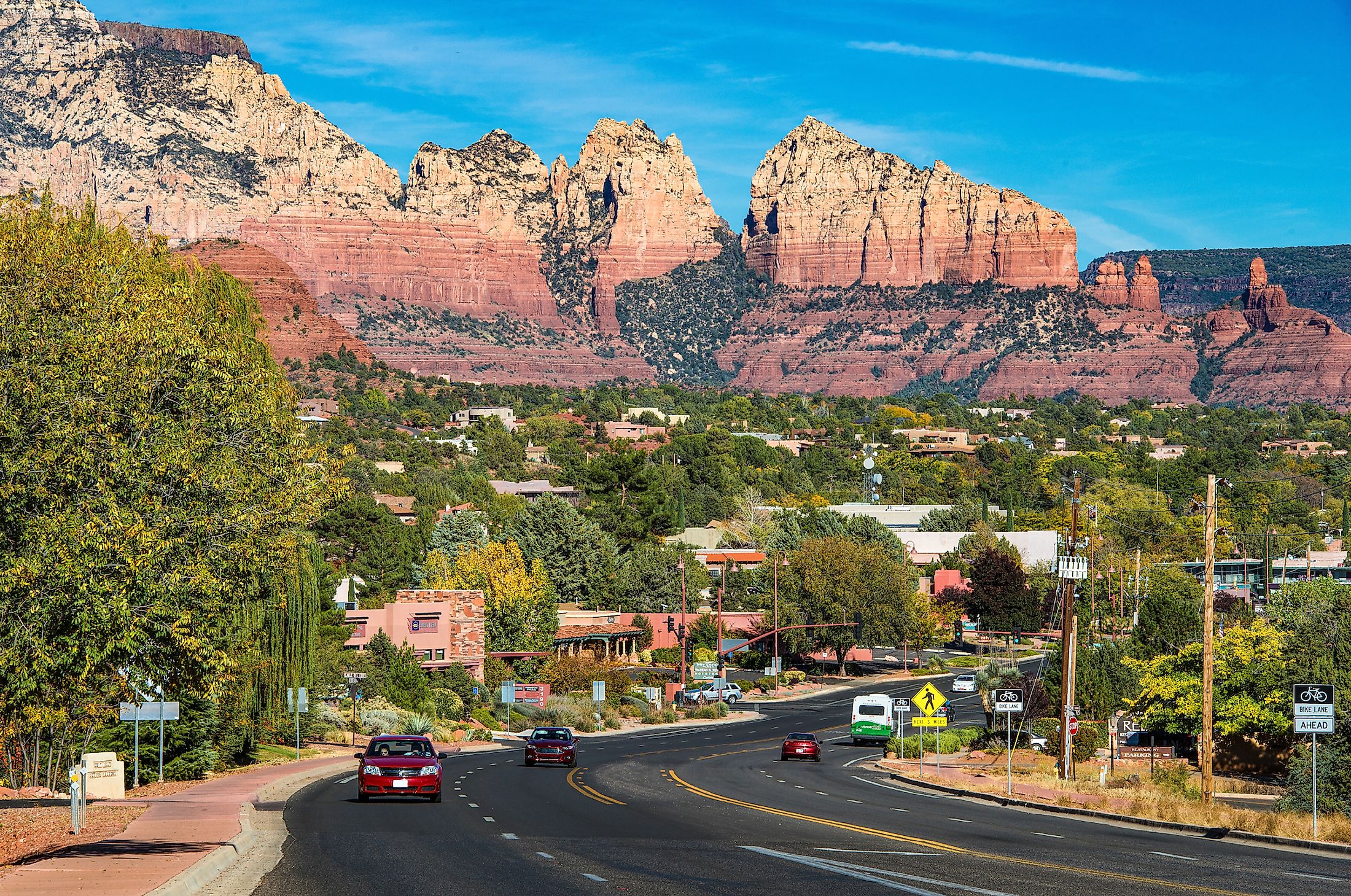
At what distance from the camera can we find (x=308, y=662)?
→ 45562 millimetres

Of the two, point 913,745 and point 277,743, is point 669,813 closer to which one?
point 277,743

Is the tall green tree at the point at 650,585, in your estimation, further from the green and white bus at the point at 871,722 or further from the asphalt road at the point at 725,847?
the asphalt road at the point at 725,847

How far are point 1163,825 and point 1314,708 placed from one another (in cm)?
501

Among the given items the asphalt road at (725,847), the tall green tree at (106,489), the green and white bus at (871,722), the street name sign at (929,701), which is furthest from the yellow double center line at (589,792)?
the green and white bus at (871,722)

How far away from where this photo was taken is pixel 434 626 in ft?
250

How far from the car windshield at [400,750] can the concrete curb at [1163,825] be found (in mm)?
14518

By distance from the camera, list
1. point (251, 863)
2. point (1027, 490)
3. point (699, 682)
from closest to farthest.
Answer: point (251, 863)
point (699, 682)
point (1027, 490)

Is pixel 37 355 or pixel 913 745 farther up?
pixel 37 355

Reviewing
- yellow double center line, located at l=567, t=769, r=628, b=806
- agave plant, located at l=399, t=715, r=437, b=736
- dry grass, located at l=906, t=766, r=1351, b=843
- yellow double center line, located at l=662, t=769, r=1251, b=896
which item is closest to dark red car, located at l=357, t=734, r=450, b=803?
yellow double center line, located at l=567, t=769, r=628, b=806

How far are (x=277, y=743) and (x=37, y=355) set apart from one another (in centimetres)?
3637

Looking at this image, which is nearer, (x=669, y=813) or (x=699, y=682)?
(x=669, y=813)

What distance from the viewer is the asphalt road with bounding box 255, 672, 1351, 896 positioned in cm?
1988

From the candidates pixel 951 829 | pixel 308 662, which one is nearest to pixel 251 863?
Answer: pixel 951 829

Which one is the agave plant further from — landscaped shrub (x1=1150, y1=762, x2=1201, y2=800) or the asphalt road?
landscaped shrub (x1=1150, y1=762, x2=1201, y2=800)
